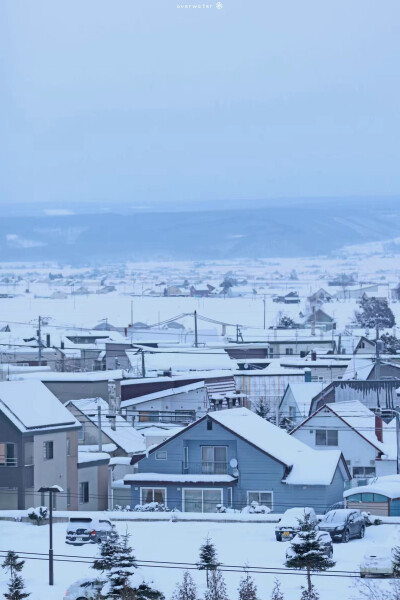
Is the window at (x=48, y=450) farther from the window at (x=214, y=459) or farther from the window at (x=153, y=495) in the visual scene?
the window at (x=214, y=459)

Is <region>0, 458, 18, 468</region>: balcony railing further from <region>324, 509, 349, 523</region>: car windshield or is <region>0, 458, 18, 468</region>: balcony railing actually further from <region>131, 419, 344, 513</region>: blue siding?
<region>324, 509, 349, 523</region>: car windshield

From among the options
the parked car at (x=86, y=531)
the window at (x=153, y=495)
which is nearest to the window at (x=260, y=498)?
the window at (x=153, y=495)

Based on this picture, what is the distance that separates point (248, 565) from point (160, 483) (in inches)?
197

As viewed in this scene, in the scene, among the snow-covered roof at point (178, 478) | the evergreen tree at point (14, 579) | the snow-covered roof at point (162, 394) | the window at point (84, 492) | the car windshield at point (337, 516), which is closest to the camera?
Result: the evergreen tree at point (14, 579)

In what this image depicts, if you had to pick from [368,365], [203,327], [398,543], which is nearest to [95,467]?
[398,543]

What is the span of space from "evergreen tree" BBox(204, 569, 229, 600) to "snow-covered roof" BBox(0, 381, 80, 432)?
18.9 ft

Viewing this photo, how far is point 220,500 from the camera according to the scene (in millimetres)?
14094

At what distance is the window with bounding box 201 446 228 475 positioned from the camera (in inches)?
569

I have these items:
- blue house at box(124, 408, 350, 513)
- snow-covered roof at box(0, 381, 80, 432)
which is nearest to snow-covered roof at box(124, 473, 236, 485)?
blue house at box(124, 408, 350, 513)

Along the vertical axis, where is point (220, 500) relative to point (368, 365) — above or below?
below

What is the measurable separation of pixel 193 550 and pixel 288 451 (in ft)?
15.4

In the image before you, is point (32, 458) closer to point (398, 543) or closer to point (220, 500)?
point (220, 500)

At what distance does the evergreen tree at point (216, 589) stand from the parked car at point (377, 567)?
975 millimetres

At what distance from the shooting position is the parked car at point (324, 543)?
8.95 metres
